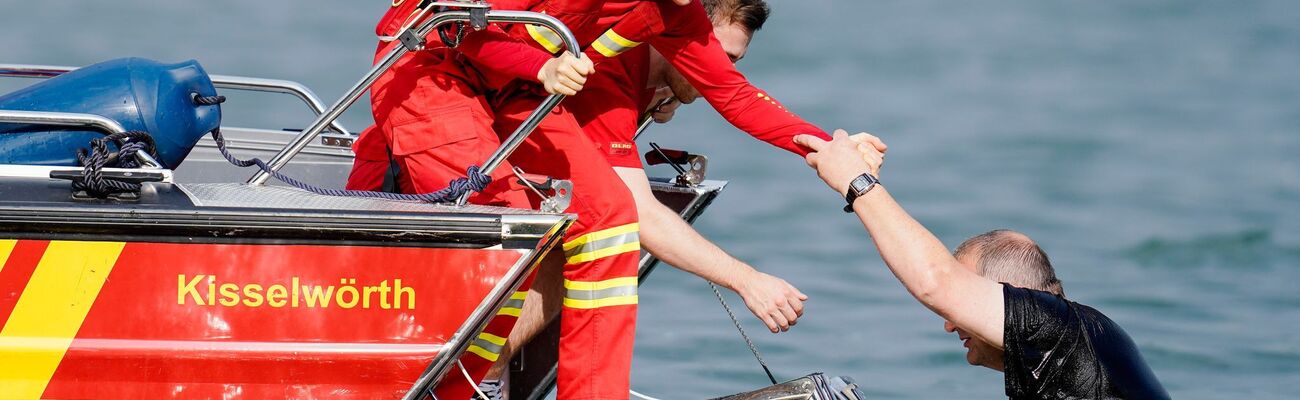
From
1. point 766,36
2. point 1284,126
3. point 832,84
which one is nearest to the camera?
point 1284,126

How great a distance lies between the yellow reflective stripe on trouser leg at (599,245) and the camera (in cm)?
369

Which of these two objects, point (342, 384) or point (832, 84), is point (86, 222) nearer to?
point (342, 384)

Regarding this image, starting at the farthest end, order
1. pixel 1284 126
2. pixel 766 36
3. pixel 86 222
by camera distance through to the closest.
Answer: pixel 766 36 → pixel 1284 126 → pixel 86 222

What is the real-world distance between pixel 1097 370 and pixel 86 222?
207cm

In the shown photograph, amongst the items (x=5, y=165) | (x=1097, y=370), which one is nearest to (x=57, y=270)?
(x=5, y=165)

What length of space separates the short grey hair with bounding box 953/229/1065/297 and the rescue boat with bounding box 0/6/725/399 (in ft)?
3.23

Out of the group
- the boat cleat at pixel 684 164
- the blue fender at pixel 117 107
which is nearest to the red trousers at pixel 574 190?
the blue fender at pixel 117 107

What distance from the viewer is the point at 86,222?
316cm

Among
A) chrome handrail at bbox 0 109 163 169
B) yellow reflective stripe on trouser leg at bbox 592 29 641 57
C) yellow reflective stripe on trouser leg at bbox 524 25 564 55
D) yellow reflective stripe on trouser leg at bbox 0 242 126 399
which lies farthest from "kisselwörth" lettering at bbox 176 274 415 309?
yellow reflective stripe on trouser leg at bbox 592 29 641 57

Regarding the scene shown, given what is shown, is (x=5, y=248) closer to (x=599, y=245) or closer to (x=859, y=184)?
(x=599, y=245)

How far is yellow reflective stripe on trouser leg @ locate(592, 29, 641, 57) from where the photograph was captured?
12.5ft

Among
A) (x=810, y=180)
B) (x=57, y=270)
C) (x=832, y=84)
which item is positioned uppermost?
(x=832, y=84)

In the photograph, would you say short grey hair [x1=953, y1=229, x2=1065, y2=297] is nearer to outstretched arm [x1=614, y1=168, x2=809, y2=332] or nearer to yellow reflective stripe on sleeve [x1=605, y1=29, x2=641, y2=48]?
outstretched arm [x1=614, y1=168, x2=809, y2=332]

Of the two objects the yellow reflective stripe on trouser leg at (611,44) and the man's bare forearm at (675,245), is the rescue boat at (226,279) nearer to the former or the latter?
the yellow reflective stripe on trouser leg at (611,44)
